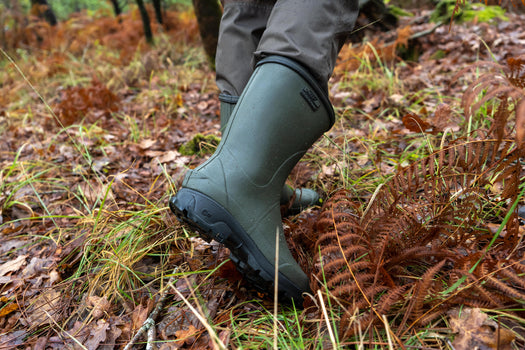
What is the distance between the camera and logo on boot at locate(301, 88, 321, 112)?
1111mm

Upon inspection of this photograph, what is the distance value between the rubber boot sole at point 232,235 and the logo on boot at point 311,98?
468 mm

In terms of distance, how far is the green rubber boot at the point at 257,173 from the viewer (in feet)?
3.57

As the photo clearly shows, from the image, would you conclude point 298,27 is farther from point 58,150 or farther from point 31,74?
point 31,74

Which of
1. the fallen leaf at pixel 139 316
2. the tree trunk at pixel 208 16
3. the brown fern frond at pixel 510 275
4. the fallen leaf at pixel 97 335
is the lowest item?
the fallen leaf at pixel 139 316

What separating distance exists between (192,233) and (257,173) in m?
0.56

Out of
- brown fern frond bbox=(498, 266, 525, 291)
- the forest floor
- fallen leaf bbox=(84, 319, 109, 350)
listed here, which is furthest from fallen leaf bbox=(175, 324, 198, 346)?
brown fern frond bbox=(498, 266, 525, 291)

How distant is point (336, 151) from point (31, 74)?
16.1 feet

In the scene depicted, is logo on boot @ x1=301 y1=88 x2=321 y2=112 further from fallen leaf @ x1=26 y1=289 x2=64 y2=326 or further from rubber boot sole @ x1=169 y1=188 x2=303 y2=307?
fallen leaf @ x1=26 y1=289 x2=64 y2=326

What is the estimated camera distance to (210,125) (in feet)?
9.63

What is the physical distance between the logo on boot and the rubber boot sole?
0.47m

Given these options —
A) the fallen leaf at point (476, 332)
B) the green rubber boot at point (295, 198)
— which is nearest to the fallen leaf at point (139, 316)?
the green rubber boot at point (295, 198)

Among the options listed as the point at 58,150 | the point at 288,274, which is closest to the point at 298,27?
the point at 288,274

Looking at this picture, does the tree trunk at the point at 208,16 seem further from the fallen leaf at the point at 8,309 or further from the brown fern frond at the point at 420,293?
the brown fern frond at the point at 420,293

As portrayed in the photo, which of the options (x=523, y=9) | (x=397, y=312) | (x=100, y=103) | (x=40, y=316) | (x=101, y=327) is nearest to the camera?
(x=397, y=312)
